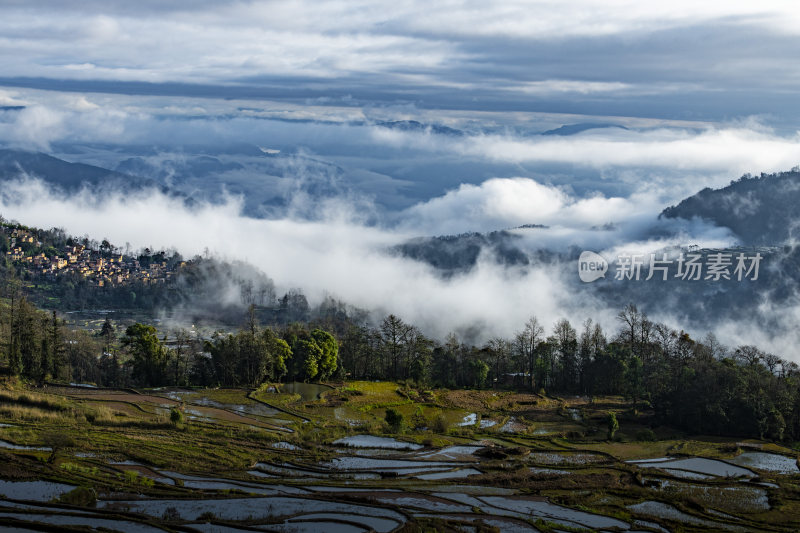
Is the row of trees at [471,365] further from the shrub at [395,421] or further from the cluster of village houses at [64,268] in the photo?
the cluster of village houses at [64,268]

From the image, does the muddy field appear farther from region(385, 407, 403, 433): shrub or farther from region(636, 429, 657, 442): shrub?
region(636, 429, 657, 442): shrub

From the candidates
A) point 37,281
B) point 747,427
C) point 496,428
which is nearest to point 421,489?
point 496,428

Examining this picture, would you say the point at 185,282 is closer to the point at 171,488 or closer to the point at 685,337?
the point at 685,337

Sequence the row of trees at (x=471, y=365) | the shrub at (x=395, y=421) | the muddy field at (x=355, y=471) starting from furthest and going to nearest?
the row of trees at (x=471, y=365) → the shrub at (x=395, y=421) → the muddy field at (x=355, y=471)

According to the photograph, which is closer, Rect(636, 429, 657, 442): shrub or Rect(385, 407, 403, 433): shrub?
Rect(385, 407, 403, 433): shrub

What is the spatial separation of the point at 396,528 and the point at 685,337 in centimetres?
5824

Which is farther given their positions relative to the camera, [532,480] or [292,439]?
[292,439]

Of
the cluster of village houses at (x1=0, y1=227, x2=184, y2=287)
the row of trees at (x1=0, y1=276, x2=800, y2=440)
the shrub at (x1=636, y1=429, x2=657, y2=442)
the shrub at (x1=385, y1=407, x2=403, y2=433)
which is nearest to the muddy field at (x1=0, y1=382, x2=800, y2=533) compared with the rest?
the shrub at (x1=385, y1=407, x2=403, y2=433)

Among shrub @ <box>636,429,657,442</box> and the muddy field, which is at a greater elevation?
the muddy field

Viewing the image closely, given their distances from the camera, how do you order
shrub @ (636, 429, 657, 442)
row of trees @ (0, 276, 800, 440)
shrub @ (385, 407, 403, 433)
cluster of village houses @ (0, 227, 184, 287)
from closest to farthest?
1. shrub @ (385, 407, 403, 433)
2. shrub @ (636, 429, 657, 442)
3. row of trees @ (0, 276, 800, 440)
4. cluster of village houses @ (0, 227, 184, 287)

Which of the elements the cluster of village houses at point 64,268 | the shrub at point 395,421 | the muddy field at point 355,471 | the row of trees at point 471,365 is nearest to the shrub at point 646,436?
the muddy field at point 355,471

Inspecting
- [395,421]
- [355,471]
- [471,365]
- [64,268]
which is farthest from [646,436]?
[64,268]

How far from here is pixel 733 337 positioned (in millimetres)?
153625

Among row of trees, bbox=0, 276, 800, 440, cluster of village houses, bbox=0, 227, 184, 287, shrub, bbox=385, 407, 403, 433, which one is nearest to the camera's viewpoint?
shrub, bbox=385, 407, 403, 433
